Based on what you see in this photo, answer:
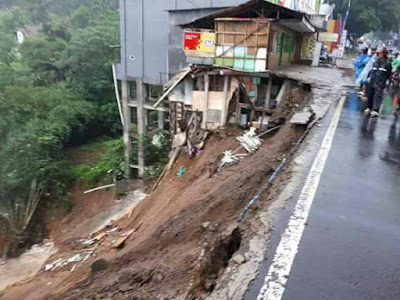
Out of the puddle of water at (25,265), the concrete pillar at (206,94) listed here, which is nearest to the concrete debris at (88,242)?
the puddle of water at (25,265)

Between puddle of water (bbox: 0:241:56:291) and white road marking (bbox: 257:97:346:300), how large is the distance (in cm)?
1020

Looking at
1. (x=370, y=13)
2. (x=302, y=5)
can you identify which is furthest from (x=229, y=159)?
(x=370, y=13)

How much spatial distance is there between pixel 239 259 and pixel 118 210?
38.5 feet

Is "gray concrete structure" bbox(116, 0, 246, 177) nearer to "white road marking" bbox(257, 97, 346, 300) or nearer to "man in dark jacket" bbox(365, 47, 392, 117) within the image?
"man in dark jacket" bbox(365, 47, 392, 117)

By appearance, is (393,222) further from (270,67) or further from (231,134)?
(270,67)

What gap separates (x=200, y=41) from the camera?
1313cm

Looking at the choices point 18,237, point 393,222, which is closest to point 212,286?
point 393,222

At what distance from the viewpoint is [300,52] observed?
21062 mm

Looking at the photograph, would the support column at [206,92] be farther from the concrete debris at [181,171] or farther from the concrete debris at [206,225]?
the concrete debris at [206,225]

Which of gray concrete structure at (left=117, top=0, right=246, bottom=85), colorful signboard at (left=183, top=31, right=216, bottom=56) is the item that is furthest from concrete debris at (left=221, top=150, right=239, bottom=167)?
gray concrete structure at (left=117, top=0, right=246, bottom=85)

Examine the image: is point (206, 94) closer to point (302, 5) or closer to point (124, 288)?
point (124, 288)

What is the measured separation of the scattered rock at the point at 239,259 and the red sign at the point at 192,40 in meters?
10.9

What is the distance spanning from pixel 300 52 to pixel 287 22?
24.8 ft

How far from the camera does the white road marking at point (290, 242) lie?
9.64 ft
